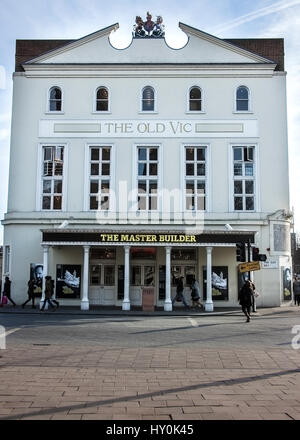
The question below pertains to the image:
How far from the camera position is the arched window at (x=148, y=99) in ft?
93.1

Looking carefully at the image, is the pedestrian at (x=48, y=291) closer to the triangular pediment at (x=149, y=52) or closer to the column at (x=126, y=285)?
the column at (x=126, y=285)

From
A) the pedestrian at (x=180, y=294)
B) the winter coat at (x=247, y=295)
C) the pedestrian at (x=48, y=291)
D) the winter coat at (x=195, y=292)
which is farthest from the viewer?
the pedestrian at (x=180, y=294)

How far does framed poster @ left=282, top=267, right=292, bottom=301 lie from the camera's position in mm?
27219

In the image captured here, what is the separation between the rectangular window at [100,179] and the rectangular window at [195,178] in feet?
14.5

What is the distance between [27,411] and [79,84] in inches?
963

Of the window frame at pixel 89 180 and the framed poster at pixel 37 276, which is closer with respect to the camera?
the framed poster at pixel 37 276

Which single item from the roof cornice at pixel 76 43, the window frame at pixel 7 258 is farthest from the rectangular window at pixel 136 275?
the roof cornice at pixel 76 43

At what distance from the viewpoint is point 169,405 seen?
7.05m

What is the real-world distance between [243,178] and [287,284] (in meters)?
6.43

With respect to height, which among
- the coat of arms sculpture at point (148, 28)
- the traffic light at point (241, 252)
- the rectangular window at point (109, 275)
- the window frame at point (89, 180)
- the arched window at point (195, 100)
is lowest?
the rectangular window at point (109, 275)

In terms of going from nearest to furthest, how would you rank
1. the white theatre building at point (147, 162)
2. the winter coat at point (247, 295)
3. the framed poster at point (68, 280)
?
1. the winter coat at point (247, 295)
2. the framed poster at point (68, 280)
3. the white theatre building at point (147, 162)

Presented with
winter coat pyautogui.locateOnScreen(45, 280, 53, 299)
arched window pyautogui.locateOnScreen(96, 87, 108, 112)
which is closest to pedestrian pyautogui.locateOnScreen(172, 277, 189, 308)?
winter coat pyautogui.locateOnScreen(45, 280, 53, 299)

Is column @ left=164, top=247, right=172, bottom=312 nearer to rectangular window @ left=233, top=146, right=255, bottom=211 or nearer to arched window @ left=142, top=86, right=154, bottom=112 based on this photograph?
rectangular window @ left=233, top=146, right=255, bottom=211
